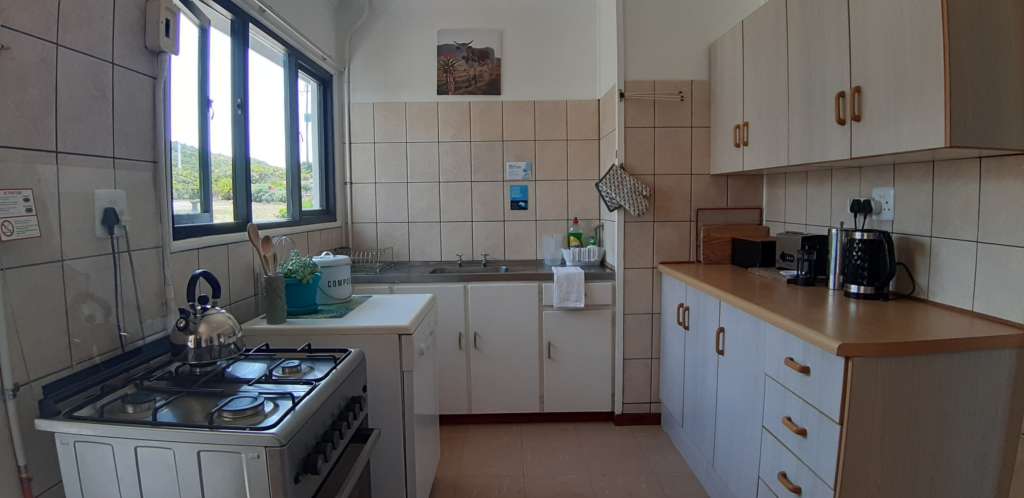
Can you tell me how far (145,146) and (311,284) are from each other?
0.65 m

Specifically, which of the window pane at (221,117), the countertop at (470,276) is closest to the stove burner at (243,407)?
the window pane at (221,117)

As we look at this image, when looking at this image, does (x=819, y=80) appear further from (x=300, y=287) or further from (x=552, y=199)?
(x=300, y=287)

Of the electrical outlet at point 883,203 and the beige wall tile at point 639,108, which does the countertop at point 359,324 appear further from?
the electrical outlet at point 883,203

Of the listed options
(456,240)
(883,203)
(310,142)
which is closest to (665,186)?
(883,203)

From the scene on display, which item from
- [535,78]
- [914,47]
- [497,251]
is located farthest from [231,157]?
[914,47]

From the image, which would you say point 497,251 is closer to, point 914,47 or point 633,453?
point 633,453

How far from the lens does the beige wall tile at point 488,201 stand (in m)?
3.06

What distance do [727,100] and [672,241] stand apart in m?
0.72

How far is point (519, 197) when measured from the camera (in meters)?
3.06

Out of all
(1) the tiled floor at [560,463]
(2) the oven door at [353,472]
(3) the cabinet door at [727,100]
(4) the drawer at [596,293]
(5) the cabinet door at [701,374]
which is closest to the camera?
(2) the oven door at [353,472]

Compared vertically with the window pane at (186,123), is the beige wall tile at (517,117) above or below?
above

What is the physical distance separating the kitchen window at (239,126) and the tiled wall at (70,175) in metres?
0.20

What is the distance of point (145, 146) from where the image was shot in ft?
4.41

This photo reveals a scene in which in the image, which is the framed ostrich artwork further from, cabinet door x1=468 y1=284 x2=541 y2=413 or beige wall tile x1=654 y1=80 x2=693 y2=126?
cabinet door x1=468 y1=284 x2=541 y2=413
